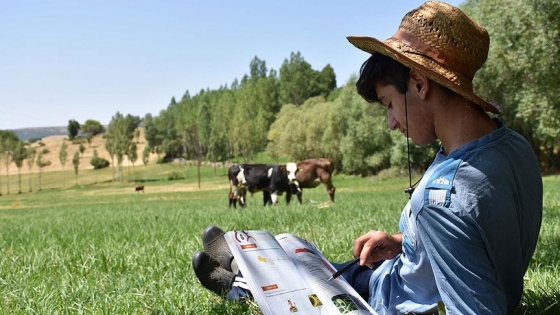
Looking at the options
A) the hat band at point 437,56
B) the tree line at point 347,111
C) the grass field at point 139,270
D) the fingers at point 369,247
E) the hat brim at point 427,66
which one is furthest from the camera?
the tree line at point 347,111

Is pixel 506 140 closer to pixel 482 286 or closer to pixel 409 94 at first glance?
pixel 409 94

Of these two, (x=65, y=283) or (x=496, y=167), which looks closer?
(x=496, y=167)

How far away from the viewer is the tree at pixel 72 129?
173m

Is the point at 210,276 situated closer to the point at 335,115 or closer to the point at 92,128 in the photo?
the point at 335,115

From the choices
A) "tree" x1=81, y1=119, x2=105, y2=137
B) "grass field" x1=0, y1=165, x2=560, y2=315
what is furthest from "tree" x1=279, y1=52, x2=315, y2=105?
"grass field" x1=0, y1=165, x2=560, y2=315

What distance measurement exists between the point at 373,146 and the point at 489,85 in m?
21.8

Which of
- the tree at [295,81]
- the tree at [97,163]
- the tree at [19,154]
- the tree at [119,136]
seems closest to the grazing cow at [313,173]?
the tree at [119,136]

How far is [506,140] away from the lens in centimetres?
218

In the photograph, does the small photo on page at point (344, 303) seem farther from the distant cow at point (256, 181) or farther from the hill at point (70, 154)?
the hill at point (70, 154)

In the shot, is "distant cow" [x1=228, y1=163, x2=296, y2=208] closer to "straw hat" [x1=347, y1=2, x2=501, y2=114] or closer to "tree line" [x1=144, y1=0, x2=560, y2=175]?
"tree line" [x1=144, y1=0, x2=560, y2=175]

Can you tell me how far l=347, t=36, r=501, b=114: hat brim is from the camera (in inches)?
81.0

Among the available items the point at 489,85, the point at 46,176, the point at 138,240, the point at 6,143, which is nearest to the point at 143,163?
the point at 46,176

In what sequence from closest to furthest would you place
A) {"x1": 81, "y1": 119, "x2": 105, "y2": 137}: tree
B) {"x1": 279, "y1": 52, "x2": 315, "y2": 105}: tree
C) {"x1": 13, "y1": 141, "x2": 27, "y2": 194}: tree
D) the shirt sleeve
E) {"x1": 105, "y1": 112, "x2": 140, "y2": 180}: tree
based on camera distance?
the shirt sleeve < {"x1": 105, "y1": 112, "x2": 140, "y2": 180}: tree < {"x1": 13, "y1": 141, "x2": 27, "y2": 194}: tree < {"x1": 279, "y1": 52, "x2": 315, "y2": 105}: tree < {"x1": 81, "y1": 119, "x2": 105, "y2": 137}: tree

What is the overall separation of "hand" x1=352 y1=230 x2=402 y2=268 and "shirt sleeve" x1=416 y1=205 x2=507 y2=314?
2.05ft
